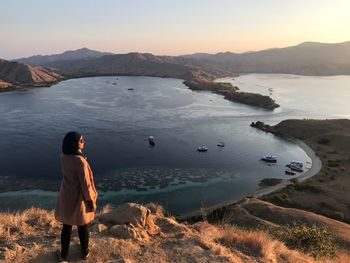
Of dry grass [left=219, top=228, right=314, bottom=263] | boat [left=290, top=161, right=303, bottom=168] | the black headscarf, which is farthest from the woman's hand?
boat [left=290, top=161, right=303, bottom=168]

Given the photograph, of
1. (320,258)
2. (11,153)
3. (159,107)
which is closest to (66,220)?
(320,258)

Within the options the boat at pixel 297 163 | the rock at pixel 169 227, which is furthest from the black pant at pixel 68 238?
the boat at pixel 297 163

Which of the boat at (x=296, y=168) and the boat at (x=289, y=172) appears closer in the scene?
the boat at (x=289, y=172)

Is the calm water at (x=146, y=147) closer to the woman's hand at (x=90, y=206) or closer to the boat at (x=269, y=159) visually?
the boat at (x=269, y=159)

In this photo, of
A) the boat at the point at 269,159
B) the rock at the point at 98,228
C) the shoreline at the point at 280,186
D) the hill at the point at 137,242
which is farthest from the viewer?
the boat at the point at 269,159

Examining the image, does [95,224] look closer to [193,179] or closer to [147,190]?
[147,190]
